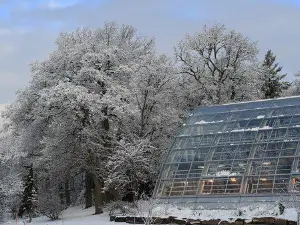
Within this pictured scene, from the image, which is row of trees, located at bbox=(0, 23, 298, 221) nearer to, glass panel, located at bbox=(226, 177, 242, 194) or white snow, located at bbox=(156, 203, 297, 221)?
white snow, located at bbox=(156, 203, 297, 221)

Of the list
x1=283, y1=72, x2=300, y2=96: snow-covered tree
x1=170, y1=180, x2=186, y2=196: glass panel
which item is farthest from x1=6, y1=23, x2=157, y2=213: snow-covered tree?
x1=283, y1=72, x2=300, y2=96: snow-covered tree

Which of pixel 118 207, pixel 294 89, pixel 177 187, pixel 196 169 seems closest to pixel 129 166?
pixel 118 207

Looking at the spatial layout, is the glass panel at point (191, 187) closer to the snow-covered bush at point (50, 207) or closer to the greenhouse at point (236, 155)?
the greenhouse at point (236, 155)

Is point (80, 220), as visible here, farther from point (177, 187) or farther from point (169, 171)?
point (177, 187)

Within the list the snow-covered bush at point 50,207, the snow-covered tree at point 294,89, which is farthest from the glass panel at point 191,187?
the snow-covered tree at point 294,89

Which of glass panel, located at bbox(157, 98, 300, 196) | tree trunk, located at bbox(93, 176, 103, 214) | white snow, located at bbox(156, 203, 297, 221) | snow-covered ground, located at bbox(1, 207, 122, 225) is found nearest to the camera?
white snow, located at bbox(156, 203, 297, 221)

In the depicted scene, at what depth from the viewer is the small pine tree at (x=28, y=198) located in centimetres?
4369

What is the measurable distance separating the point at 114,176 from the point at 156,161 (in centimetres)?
515

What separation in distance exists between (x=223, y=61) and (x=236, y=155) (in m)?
19.2

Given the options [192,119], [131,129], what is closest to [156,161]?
[131,129]

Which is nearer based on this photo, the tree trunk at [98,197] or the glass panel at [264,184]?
the glass panel at [264,184]

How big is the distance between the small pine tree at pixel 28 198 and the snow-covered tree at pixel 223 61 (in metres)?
16.7

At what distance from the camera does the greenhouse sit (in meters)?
30.1

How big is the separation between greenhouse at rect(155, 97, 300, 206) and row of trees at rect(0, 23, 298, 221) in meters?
4.70
